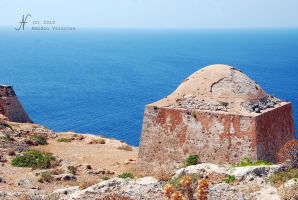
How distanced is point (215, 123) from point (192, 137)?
1.28 m

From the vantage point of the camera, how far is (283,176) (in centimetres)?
1198

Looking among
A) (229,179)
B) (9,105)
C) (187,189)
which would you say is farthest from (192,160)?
(9,105)

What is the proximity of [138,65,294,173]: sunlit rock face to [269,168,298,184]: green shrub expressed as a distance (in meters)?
6.13

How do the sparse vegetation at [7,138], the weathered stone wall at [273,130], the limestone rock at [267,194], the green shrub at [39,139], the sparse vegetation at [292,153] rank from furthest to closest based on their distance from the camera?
the green shrub at [39,139] → the sparse vegetation at [7,138] → the weathered stone wall at [273,130] → the sparse vegetation at [292,153] → the limestone rock at [267,194]

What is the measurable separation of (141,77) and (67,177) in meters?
92.3

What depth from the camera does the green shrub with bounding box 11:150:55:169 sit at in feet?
73.0

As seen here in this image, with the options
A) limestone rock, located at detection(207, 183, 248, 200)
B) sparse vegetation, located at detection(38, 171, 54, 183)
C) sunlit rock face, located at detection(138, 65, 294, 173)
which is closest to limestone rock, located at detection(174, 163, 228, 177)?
limestone rock, located at detection(207, 183, 248, 200)

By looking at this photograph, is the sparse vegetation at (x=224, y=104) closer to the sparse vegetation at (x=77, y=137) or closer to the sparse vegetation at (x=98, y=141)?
the sparse vegetation at (x=98, y=141)

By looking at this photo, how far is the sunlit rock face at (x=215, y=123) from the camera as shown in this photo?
1880 cm

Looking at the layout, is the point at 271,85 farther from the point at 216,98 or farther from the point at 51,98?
the point at 216,98

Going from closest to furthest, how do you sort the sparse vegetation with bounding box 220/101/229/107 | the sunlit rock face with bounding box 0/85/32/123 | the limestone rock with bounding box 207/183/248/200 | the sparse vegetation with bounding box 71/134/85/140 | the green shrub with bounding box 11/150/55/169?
the limestone rock with bounding box 207/183/248/200 < the sparse vegetation with bounding box 220/101/229/107 < the green shrub with bounding box 11/150/55/169 < the sparse vegetation with bounding box 71/134/85/140 < the sunlit rock face with bounding box 0/85/32/123

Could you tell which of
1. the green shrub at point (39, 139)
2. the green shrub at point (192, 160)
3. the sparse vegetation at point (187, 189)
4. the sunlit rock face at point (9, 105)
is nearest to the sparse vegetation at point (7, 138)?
the green shrub at point (39, 139)

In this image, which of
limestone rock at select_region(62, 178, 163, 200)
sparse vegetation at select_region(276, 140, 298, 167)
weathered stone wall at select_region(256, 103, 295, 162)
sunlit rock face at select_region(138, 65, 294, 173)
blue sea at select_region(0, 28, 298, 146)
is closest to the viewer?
limestone rock at select_region(62, 178, 163, 200)

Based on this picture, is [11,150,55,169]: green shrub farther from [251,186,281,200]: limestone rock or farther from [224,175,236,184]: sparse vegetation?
[251,186,281,200]: limestone rock
